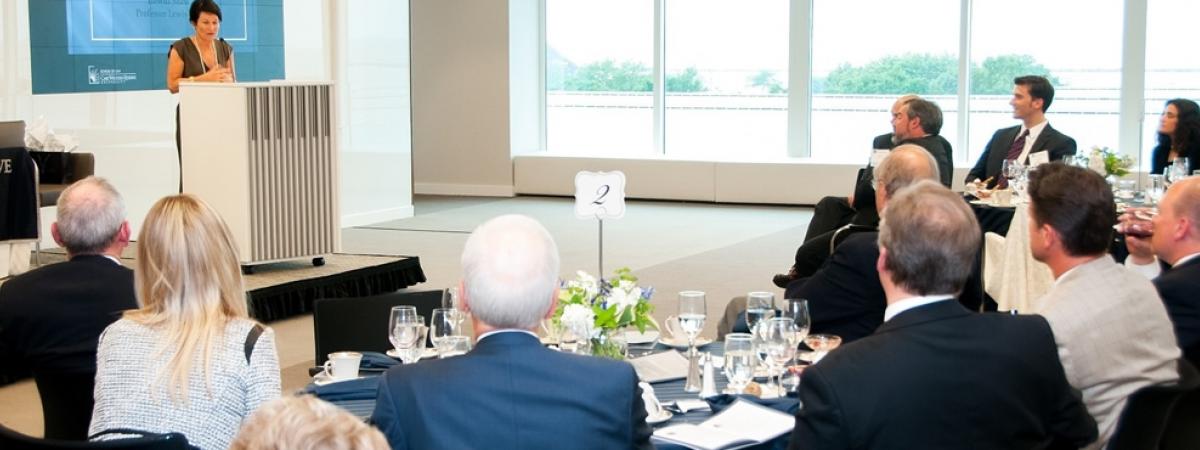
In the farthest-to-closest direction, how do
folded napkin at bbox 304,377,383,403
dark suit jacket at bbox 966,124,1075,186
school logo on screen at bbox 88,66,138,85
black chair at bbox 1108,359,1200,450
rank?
school logo on screen at bbox 88,66,138,85, dark suit jacket at bbox 966,124,1075,186, folded napkin at bbox 304,377,383,403, black chair at bbox 1108,359,1200,450

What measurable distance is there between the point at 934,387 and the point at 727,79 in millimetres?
11826

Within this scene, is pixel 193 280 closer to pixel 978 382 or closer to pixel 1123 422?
pixel 978 382

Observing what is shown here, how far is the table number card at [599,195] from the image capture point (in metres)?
4.82

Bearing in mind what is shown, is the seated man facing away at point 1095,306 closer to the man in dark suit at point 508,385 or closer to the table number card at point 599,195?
the man in dark suit at point 508,385

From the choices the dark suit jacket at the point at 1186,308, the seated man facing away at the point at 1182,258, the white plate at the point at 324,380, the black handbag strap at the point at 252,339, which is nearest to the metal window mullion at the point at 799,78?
the seated man facing away at the point at 1182,258

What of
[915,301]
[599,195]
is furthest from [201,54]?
[915,301]

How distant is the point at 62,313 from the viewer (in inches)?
152

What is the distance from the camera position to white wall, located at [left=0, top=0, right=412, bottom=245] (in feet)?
30.3

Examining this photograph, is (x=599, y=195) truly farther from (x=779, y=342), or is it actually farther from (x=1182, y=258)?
(x=1182, y=258)

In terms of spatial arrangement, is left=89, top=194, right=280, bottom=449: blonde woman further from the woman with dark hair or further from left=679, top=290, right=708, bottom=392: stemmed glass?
the woman with dark hair

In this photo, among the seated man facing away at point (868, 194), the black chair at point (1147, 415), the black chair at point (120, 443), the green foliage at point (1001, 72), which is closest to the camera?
the black chair at point (120, 443)

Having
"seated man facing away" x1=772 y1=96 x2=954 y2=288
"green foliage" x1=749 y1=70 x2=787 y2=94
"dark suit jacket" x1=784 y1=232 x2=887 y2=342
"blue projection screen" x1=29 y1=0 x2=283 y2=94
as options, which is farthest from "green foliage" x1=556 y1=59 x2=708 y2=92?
"dark suit jacket" x1=784 y1=232 x2=887 y2=342

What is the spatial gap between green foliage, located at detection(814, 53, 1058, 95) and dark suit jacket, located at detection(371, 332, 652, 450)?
1133cm

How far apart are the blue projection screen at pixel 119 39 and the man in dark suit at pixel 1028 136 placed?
557 cm
